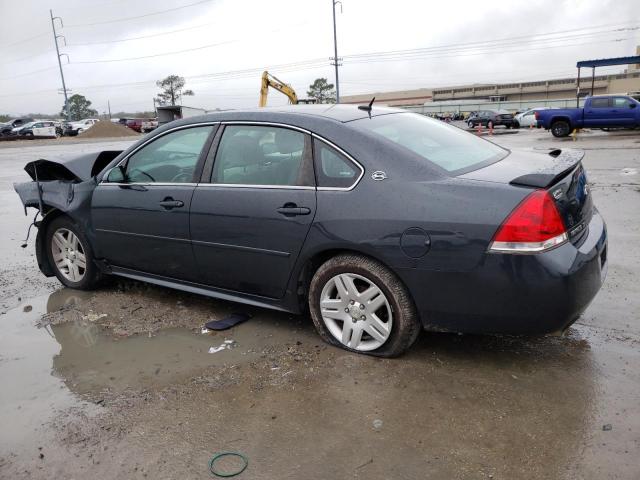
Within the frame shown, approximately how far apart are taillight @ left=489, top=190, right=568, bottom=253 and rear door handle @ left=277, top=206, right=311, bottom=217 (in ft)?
3.74

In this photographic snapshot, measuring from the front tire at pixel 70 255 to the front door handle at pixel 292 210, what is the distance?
7.17 feet

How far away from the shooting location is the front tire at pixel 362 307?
3.20 metres

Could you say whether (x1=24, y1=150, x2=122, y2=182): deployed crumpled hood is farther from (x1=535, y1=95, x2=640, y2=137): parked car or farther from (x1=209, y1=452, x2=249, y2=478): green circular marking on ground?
(x1=535, y1=95, x2=640, y2=137): parked car

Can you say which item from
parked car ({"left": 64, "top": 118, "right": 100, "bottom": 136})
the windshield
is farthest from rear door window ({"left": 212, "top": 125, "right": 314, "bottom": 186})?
parked car ({"left": 64, "top": 118, "right": 100, "bottom": 136})

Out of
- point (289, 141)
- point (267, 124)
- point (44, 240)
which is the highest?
point (267, 124)

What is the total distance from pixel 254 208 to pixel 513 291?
5.57 ft

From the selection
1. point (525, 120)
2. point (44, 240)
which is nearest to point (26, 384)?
point (44, 240)

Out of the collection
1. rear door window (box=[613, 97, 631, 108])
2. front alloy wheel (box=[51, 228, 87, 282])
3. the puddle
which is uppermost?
rear door window (box=[613, 97, 631, 108])

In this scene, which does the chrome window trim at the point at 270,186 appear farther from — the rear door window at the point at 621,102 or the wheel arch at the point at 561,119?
the rear door window at the point at 621,102

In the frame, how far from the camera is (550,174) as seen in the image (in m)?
2.98

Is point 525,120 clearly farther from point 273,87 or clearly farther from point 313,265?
point 313,265

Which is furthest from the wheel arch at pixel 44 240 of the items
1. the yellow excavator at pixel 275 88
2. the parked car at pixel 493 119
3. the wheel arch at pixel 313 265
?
the parked car at pixel 493 119

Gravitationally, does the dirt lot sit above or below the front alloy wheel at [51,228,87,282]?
below

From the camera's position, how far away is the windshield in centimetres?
335
